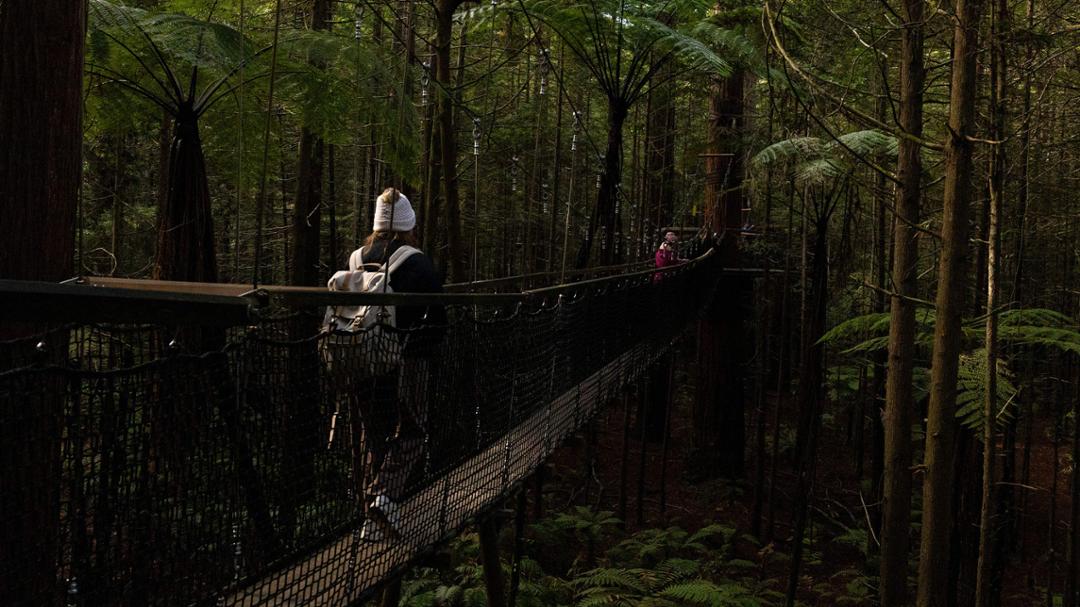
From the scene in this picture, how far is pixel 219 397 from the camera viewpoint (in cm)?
161

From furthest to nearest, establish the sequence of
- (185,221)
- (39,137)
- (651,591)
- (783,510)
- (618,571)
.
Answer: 1. (783,510)
2. (618,571)
3. (651,591)
4. (185,221)
5. (39,137)

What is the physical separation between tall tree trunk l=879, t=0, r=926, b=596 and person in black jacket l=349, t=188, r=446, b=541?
190cm

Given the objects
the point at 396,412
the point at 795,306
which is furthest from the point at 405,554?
the point at 795,306

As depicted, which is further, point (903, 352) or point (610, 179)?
point (610, 179)

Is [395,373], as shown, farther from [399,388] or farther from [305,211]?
[305,211]

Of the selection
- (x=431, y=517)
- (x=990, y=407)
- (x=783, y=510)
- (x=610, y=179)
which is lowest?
(x=783, y=510)

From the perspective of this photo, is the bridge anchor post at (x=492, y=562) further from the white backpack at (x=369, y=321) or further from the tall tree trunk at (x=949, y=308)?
the tall tree trunk at (x=949, y=308)

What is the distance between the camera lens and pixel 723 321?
29.5 feet

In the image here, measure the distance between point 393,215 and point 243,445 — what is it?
1132 millimetres

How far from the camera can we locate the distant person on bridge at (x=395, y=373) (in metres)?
2.38

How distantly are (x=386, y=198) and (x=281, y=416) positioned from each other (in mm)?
1069

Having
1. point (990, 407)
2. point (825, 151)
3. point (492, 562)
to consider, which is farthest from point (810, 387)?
point (492, 562)

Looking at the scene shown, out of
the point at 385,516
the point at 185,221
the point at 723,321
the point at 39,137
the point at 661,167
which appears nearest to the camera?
the point at 39,137

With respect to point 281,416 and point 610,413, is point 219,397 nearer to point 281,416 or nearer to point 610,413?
point 281,416
